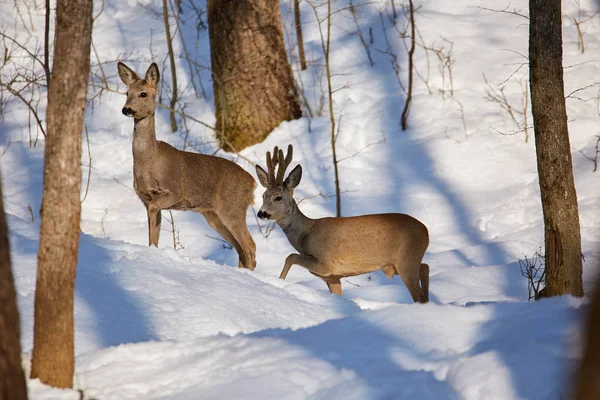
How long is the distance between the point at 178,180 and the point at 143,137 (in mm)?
606

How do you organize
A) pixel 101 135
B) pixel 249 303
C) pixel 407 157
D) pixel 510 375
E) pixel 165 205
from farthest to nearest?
pixel 101 135 < pixel 407 157 < pixel 165 205 < pixel 249 303 < pixel 510 375

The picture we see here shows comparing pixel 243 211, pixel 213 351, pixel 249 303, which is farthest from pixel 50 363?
pixel 243 211

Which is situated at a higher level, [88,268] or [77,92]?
[77,92]

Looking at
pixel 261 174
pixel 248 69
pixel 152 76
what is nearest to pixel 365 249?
pixel 261 174

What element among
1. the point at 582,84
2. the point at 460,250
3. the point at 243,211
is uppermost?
the point at 582,84

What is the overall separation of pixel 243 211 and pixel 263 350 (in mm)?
5963

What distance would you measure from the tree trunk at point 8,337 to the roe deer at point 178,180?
570 centimetres

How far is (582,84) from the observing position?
14.3 meters

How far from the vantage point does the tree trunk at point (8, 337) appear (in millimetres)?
3701

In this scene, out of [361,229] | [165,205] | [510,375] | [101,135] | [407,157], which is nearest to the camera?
[510,375]

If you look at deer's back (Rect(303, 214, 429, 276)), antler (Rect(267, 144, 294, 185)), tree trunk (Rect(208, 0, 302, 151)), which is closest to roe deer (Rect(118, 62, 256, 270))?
antler (Rect(267, 144, 294, 185))

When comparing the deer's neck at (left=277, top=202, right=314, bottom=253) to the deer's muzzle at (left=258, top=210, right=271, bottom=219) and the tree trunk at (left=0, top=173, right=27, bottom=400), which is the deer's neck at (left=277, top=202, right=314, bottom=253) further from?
the tree trunk at (left=0, top=173, right=27, bottom=400)

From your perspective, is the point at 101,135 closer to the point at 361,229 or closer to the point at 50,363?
the point at 361,229

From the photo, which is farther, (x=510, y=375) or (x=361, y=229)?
(x=361, y=229)
